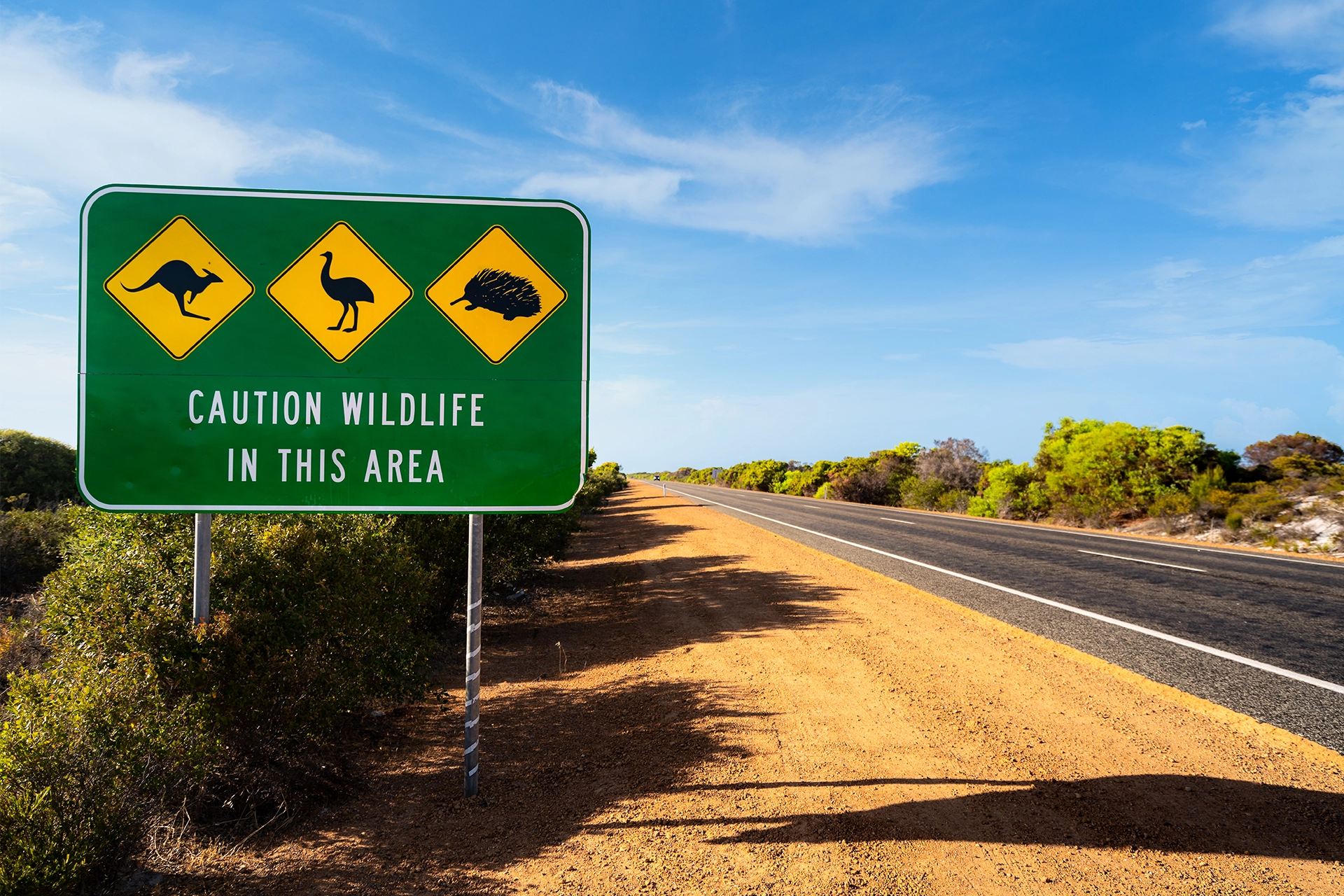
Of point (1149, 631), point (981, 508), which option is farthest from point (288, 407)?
point (981, 508)

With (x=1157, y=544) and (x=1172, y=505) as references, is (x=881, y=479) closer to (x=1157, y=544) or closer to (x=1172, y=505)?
(x=1172, y=505)

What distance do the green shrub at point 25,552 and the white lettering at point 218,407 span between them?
365 inches

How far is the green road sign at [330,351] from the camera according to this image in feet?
12.6

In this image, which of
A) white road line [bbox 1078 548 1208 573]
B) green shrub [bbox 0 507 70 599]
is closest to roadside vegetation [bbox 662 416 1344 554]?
white road line [bbox 1078 548 1208 573]

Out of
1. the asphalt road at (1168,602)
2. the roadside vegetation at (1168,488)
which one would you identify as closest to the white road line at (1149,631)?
the asphalt road at (1168,602)

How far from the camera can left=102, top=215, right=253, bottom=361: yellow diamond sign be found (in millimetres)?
3880

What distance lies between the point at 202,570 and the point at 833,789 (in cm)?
410

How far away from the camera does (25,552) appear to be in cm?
1077

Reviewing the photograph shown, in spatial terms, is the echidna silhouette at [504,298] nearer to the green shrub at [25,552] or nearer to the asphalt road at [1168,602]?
the asphalt road at [1168,602]

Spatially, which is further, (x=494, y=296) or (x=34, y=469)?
(x=34, y=469)

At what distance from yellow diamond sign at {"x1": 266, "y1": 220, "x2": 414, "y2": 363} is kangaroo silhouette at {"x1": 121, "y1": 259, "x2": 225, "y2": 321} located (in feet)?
1.33

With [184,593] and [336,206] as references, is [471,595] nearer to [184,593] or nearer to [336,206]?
[184,593]

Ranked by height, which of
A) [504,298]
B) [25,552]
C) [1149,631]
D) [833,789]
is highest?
[504,298]

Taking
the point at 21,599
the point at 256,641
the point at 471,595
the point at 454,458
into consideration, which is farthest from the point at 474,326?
the point at 21,599
